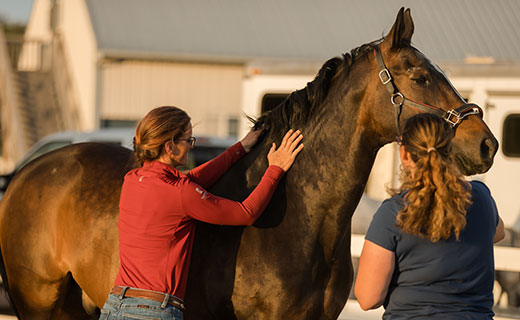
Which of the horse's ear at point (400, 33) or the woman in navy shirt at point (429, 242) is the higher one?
the horse's ear at point (400, 33)

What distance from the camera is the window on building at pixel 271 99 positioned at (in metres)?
9.36

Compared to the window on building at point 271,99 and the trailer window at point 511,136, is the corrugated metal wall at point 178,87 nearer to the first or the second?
the window on building at point 271,99

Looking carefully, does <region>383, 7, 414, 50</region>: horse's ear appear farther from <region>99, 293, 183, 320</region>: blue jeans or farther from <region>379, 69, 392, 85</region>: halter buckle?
<region>99, 293, 183, 320</region>: blue jeans

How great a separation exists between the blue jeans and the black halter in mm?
1373

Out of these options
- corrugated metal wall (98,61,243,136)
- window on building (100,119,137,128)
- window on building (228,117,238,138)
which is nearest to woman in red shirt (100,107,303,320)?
window on building (228,117,238,138)

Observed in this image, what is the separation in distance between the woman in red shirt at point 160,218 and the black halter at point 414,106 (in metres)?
0.86

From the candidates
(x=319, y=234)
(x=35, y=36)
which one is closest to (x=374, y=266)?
(x=319, y=234)

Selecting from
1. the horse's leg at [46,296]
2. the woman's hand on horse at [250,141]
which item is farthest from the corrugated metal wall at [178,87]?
the woman's hand on horse at [250,141]

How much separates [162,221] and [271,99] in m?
6.26

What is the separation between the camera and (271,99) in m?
9.44

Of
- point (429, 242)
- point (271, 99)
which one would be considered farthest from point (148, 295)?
point (271, 99)

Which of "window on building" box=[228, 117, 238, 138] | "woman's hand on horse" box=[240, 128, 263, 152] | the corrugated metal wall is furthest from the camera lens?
the corrugated metal wall

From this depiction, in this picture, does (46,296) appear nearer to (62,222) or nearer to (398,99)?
(62,222)

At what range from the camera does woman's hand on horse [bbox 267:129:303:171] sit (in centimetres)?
376
